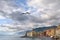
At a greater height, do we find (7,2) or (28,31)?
(7,2)

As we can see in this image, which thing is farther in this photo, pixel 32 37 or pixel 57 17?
pixel 32 37

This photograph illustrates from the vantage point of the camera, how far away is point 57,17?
3848 millimetres

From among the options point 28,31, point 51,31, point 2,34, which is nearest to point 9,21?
point 2,34

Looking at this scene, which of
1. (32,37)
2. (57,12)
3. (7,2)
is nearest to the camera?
(7,2)

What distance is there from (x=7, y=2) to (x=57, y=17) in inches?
65.9

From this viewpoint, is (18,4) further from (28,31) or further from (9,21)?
(28,31)

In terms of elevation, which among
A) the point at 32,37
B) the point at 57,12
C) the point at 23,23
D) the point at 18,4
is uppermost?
the point at 18,4

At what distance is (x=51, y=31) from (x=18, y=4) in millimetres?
1393

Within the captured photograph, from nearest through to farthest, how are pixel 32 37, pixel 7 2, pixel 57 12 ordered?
pixel 7 2
pixel 57 12
pixel 32 37

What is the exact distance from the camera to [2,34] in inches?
140

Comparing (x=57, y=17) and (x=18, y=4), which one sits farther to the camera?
(x=57, y=17)

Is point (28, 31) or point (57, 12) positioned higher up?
point (57, 12)

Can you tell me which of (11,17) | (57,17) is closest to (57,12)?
(57,17)

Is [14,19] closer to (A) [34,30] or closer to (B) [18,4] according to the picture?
(B) [18,4]
